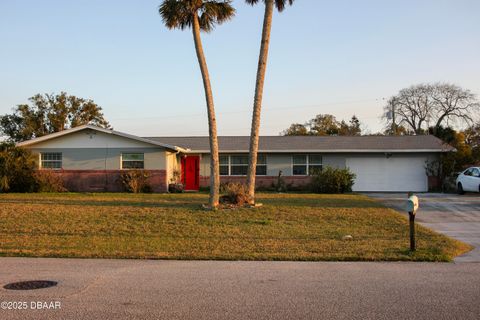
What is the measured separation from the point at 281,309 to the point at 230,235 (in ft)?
21.1

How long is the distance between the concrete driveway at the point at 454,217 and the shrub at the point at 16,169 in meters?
17.6

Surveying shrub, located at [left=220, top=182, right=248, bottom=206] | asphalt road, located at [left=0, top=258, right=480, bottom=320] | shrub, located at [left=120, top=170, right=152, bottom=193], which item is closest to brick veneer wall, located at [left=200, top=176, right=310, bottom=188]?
shrub, located at [left=120, top=170, right=152, bottom=193]

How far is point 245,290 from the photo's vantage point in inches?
277

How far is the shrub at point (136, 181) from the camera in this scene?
2596cm

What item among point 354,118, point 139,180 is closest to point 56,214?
point 139,180

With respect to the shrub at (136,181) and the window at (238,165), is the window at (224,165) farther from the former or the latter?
the shrub at (136,181)

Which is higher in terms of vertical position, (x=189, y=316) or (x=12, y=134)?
(x=12, y=134)

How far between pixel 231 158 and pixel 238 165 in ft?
2.07

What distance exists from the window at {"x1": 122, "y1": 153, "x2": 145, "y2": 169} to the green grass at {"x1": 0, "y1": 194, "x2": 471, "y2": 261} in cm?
759

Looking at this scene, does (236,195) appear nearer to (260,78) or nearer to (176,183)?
(260,78)

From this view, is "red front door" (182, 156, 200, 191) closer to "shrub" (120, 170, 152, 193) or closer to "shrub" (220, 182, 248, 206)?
"shrub" (120, 170, 152, 193)

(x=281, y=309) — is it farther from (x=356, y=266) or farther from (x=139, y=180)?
(x=139, y=180)

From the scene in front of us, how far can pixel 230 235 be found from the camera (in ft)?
40.9

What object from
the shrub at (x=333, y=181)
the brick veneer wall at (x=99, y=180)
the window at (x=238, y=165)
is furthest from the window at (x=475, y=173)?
the brick veneer wall at (x=99, y=180)
